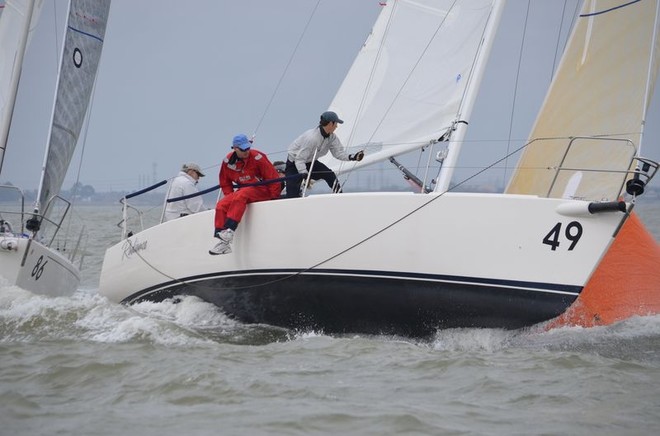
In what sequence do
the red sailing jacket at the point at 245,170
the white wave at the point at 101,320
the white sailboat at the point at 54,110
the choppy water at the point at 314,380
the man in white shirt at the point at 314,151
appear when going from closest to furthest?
the choppy water at the point at 314,380 < the white wave at the point at 101,320 < the man in white shirt at the point at 314,151 < the red sailing jacket at the point at 245,170 < the white sailboat at the point at 54,110

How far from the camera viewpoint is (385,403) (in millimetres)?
5547

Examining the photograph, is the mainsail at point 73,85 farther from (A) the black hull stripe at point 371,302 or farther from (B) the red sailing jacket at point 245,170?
(A) the black hull stripe at point 371,302

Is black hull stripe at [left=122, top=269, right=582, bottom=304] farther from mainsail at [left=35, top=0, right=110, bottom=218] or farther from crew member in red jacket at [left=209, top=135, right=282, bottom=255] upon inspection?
mainsail at [left=35, top=0, right=110, bottom=218]

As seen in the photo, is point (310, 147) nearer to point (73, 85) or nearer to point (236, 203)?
point (236, 203)

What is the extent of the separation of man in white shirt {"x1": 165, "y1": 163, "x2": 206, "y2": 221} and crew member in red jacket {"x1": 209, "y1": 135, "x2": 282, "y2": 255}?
98cm

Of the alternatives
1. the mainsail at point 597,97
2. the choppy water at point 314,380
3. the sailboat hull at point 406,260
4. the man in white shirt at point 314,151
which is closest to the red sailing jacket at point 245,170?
the man in white shirt at point 314,151

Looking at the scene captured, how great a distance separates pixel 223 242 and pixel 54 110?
12.7ft

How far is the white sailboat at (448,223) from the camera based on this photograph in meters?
7.02

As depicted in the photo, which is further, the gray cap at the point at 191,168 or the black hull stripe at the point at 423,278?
the gray cap at the point at 191,168

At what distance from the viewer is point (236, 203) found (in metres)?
8.14

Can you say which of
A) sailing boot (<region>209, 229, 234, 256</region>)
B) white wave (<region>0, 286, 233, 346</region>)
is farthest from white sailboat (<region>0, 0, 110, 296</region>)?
sailing boot (<region>209, 229, 234, 256</region>)

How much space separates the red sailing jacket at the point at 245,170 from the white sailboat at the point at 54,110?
2359 millimetres

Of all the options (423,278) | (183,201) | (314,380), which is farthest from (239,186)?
(314,380)

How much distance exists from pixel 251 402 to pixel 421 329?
89.0 inches
